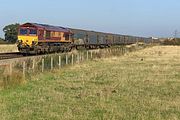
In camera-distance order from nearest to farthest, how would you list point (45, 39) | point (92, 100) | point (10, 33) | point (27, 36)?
1. point (92, 100)
2. point (27, 36)
3. point (45, 39)
4. point (10, 33)

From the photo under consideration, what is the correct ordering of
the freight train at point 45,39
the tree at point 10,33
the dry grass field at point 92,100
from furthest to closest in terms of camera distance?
the tree at point 10,33
the freight train at point 45,39
the dry grass field at point 92,100

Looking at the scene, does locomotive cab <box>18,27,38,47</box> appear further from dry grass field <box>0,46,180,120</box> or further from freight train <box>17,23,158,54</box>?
dry grass field <box>0,46,180,120</box>

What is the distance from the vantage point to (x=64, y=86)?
18.2 metres

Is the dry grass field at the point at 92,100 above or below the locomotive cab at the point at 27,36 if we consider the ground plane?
below

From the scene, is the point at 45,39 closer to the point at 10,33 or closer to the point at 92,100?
the point at 92,100

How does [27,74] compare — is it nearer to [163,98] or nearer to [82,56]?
[163,98]

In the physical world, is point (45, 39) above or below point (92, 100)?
above

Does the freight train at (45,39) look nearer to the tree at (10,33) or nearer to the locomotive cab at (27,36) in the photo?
the locomotive cab at (27,36)

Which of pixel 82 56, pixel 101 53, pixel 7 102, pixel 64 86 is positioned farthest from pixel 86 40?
pixel 7 102

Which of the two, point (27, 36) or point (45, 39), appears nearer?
point (27, 36)

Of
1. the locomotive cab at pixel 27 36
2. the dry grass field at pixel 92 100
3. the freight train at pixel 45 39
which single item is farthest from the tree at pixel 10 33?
the dry grass field at pixel 92 100

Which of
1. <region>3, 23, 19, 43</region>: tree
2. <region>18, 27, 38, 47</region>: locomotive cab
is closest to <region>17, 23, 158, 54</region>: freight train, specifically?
<region>18, 27, 38, 47</region>: locomotive cab

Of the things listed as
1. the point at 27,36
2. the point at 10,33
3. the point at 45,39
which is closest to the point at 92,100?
the point at 27,36

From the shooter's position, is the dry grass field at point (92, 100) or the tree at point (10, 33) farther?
the tree at point (10, 33)
